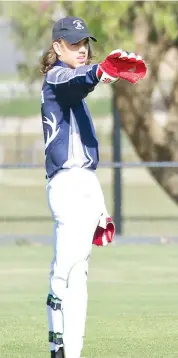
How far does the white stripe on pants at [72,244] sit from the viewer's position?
6988 mm

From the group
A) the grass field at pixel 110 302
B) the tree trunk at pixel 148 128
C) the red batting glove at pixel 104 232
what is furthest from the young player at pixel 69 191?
the tree trunk at pixel 148 128

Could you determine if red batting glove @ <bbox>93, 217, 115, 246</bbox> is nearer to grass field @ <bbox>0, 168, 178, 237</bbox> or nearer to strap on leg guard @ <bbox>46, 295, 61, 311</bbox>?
strap on leg guard @ <bbox>46, 295, 61, 311</bbox>

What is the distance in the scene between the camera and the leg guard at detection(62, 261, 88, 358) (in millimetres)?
6969

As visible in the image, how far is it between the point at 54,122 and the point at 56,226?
2.05 feet

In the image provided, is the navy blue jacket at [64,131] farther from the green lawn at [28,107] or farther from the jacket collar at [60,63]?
the green lawn at [28,107]

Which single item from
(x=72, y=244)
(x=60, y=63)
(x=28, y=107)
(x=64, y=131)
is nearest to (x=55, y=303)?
(x=72, y=244)

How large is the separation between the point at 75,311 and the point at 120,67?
1490 millimetres

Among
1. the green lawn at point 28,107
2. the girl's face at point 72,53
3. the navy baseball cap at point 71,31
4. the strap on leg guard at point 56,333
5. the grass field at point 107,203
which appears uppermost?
the navy baseball cap at point 71,31

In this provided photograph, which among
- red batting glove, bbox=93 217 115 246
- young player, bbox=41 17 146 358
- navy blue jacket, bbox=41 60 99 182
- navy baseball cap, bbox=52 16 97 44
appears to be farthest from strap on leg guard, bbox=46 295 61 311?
navy baseball cap, bbox=52 16 97 44

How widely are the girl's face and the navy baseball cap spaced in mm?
44

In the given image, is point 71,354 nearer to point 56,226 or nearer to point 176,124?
point 56,226

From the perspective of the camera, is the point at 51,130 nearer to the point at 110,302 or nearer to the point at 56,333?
the point at 56,333

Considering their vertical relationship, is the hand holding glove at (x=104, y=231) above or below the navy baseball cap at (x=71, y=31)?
below

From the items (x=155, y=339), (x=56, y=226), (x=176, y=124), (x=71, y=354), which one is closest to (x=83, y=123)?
(x=56, y=226)
